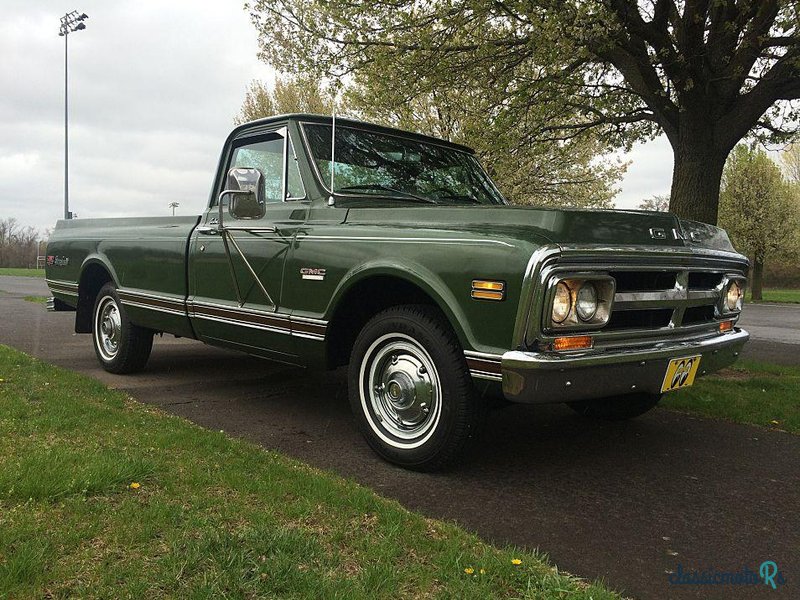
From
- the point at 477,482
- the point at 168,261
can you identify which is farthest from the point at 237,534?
the point at 168,261

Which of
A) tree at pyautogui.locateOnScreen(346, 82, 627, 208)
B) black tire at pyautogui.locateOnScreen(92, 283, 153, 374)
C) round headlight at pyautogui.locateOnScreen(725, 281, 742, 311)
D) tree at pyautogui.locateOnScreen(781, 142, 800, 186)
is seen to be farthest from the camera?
tree at pyautogui.locateOnScreen(781, 142, 800, 186)

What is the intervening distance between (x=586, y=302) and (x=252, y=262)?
2.30 meters

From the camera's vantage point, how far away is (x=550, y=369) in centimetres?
281

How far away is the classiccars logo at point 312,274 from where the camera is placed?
3812mm

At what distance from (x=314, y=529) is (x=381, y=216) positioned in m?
1.82

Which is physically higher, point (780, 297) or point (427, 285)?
point (427, 285)

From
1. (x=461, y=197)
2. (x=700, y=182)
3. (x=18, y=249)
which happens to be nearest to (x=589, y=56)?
(x=700, y=182)

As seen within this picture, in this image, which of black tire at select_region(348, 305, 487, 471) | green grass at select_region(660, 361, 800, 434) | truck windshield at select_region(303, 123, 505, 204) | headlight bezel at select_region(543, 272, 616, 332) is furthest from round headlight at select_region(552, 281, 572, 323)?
green grass at select_region(660, 361, 800, 434)

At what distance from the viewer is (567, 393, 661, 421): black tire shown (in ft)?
14.7

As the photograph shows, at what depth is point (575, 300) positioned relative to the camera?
2918 mm

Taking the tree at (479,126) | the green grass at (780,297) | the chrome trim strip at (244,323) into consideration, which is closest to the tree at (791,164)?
the green grass at (780,297)

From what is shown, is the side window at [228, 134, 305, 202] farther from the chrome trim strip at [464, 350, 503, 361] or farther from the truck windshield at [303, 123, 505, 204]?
the chrome trim strip at [464, 350, 503, 361]

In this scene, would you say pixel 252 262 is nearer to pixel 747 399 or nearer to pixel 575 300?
pixel 575 300

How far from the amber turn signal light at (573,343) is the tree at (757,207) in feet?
89.5
